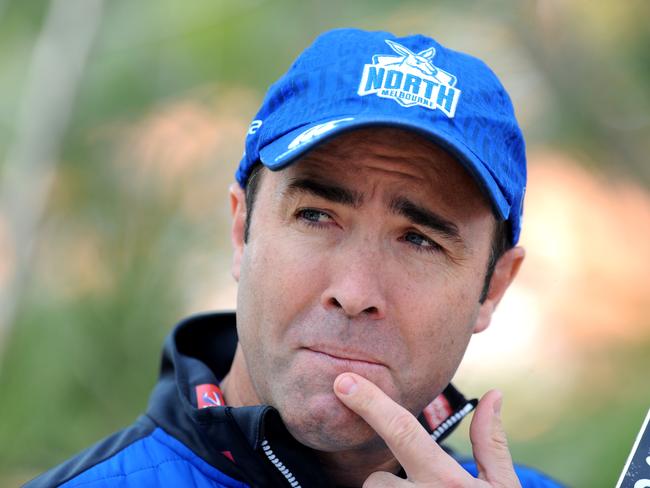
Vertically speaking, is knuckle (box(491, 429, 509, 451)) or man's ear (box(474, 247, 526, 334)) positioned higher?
man's ear (box(474, 247, 526, 334))

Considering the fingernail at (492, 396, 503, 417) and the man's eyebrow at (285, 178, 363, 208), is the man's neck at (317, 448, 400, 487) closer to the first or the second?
the fingernail at (492, 396, 503, 417)

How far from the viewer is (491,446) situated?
5.16 ft

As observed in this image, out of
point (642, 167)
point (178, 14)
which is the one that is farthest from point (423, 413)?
point (178, 14)

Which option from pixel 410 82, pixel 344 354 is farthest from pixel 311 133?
pixel 344 354

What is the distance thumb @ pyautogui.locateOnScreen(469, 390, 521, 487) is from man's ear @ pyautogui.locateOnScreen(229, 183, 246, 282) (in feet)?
1.86

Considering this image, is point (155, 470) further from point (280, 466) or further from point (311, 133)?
point (311, 133)

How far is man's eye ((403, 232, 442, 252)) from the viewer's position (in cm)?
163

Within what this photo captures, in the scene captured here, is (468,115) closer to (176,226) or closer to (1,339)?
(176,226)

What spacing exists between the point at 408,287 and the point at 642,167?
344 centimetres

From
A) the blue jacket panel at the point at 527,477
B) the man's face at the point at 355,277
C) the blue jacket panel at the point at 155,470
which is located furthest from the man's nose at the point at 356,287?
the blue jacket panel at the point at 527,477

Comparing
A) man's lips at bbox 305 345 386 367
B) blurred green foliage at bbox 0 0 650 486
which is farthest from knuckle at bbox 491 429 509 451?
blurred green foliage at bbox 0 0 650 486

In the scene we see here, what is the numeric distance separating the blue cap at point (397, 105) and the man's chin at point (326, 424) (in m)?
0.43

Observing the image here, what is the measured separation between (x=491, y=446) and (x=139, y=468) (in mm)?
658

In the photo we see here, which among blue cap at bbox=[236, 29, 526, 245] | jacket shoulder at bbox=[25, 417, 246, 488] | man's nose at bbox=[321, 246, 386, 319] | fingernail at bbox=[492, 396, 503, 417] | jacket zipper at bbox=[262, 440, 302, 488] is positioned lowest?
jacket shoulder at bbox=[25, 417, 246, 488]
